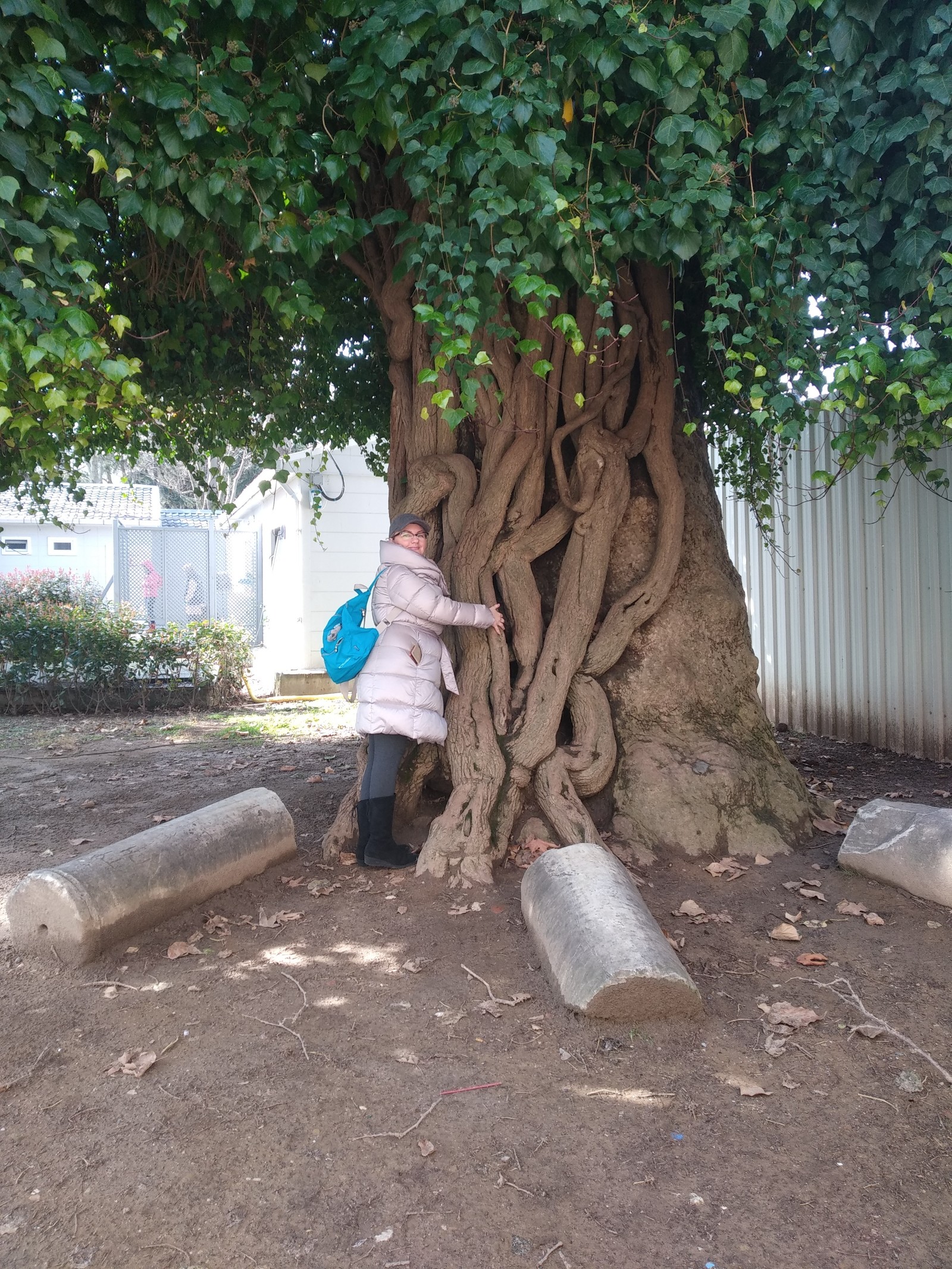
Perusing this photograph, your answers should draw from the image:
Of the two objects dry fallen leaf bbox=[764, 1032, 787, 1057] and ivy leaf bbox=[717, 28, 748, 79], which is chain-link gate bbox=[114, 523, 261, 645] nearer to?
ivy leaf bbox=[717, 28, 748, 79]

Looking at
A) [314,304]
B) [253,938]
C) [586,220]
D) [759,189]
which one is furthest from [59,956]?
[759,189]

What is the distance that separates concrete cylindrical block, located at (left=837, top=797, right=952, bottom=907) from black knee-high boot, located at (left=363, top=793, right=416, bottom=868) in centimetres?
226

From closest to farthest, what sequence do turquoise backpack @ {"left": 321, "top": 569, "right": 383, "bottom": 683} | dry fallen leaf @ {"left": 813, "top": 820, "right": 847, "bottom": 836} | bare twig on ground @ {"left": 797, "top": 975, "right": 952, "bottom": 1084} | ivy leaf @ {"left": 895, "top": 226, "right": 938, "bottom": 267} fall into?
1. bare twig on ground @ {"left": 797, "top": 975, "right": 952, "bottom": 1084}
2. ivy leaf @ {"left": 895, "top": 226, "right": 938, "bottom": 267}
3. turquoise backpack @ {"left": 321, "top": 569, "right": 383, "bottom": 683}
4. dry fallen leaf @ {"left": 813, "top": 820, "right": 847, "bottom": 836}

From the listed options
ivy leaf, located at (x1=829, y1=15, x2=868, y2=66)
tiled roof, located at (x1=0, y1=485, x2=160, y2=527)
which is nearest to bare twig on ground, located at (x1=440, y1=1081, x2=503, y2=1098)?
ivy leaf, located at (x1=829, y1=15, x2=868, y2=66)

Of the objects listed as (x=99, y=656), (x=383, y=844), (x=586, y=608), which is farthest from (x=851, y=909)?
(x=99, y=656)

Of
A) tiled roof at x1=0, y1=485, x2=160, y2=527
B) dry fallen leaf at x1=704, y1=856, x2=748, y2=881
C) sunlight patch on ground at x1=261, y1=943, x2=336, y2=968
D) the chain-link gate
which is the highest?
tiled roof at x1=0, y1=485, x2=160, y2=527

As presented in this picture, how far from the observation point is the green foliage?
11828 mm

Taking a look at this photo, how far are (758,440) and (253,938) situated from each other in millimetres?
5080

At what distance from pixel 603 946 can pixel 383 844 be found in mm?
1804

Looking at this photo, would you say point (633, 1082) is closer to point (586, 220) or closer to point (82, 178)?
point (586, 220)

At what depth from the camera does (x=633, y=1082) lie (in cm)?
310

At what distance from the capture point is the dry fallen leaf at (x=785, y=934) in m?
4.09

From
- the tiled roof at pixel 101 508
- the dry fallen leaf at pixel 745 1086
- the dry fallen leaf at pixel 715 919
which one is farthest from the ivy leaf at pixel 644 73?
the tiled roof at pixel 101 508

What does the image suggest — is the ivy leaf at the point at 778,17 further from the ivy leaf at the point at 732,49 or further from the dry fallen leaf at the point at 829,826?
the dry fallen leaf at the point at 829,826
